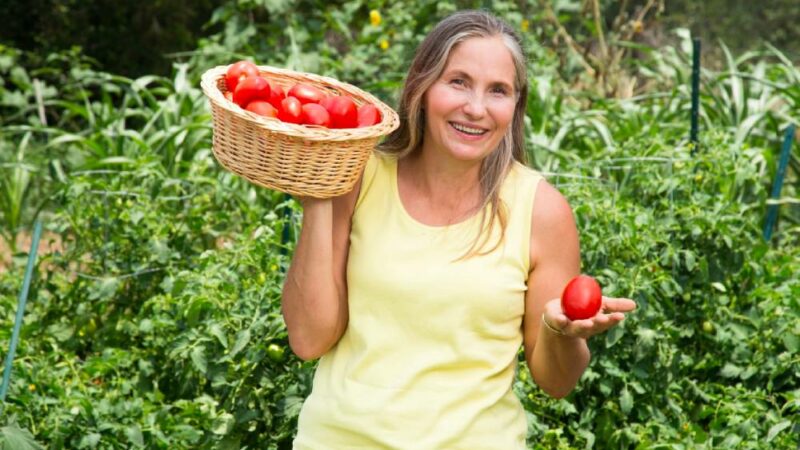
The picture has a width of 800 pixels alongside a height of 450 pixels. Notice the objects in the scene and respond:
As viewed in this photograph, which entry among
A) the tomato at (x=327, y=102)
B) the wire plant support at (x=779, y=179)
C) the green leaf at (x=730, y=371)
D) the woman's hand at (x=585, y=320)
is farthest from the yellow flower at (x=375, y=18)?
the woman's hand at (x=585, y=320)

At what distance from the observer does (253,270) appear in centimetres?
336

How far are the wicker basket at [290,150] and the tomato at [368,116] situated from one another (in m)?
0.02

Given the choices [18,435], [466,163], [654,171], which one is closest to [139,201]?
[18,435]

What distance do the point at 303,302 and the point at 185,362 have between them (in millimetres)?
1216

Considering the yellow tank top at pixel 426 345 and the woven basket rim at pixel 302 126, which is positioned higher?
the woven basket rim at pixel 302 126

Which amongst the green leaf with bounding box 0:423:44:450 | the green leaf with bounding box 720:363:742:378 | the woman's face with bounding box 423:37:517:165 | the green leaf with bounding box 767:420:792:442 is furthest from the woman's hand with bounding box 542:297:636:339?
the green leaf with bounding box 720:363:742:378

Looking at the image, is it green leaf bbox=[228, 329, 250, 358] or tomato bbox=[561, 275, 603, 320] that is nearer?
tomato bbox=[561, 275, 603, 320]

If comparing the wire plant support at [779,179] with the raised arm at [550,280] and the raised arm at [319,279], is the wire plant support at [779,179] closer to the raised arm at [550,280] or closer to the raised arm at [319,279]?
the raised arm at [550,280]

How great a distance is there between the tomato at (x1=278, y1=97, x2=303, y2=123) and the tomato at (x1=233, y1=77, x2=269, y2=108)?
0.04m

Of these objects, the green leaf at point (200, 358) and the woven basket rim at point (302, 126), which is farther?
the green leaf at point (200, 358)

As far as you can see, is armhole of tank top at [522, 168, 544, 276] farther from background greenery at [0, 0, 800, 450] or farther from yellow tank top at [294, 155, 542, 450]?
background greenery at [0, 0, 800, 450]

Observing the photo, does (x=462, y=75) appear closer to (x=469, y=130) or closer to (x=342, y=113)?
(x=469, y=130)

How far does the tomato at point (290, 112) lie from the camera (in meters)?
2.14

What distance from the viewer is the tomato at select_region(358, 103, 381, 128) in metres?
2.19
